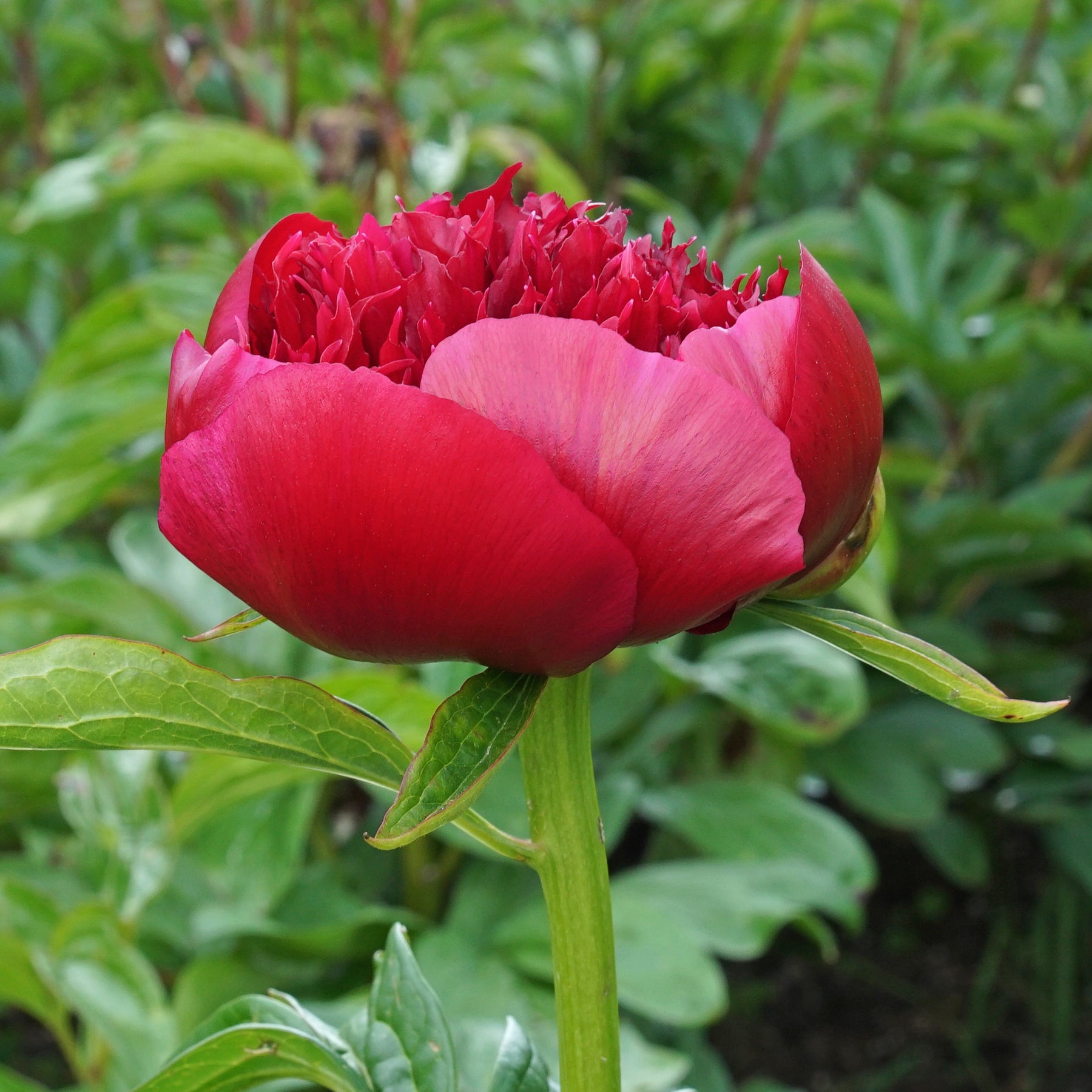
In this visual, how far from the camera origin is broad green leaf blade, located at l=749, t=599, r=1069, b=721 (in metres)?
0.26

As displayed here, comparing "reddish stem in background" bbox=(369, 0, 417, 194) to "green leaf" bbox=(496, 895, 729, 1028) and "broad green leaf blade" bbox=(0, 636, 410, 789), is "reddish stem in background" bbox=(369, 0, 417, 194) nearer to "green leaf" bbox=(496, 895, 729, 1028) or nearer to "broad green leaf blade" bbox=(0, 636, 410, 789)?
"green leaf" bbox=(496, 895, 729, 1028)

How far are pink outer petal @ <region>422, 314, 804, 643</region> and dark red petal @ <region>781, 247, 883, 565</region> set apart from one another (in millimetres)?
16

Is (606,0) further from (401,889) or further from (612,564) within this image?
(612,564)

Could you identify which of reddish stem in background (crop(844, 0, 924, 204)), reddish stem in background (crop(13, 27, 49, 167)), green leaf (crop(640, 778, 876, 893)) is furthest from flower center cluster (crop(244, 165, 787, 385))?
reddish stem in background (crop(13, 27, 49, 167))

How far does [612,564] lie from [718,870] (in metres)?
0.76

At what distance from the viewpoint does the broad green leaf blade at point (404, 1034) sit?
32 centimetres

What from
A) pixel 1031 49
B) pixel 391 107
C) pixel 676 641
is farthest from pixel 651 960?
pixel 1031 49

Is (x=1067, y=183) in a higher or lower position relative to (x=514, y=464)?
lower

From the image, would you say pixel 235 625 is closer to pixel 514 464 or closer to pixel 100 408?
pixel 514 464

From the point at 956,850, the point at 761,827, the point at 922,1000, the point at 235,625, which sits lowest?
the point at 922,1000

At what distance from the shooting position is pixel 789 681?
873mm

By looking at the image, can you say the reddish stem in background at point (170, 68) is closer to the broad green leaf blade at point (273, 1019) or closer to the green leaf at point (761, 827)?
the green leaf at point (761, 827)

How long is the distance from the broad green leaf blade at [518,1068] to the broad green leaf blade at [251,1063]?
0.04m

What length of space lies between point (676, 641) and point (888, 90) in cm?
69
